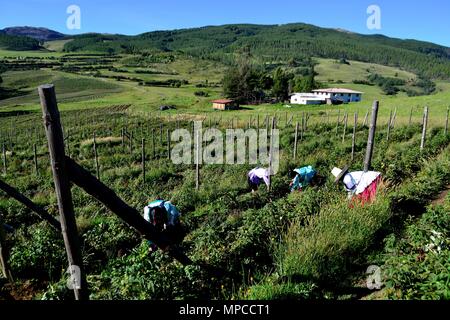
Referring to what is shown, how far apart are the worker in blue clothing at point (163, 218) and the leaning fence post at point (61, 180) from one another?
2.44 meters

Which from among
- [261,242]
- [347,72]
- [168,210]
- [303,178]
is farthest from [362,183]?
[347,72]

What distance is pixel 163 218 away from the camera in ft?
19.6

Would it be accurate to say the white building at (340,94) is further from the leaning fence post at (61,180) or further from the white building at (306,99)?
the leaning fence post at (61,180)

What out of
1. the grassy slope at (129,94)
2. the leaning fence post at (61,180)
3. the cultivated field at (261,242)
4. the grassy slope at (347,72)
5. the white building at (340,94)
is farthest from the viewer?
the grassy slope at (347,72)

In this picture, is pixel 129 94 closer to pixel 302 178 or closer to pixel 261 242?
pixel 302 178

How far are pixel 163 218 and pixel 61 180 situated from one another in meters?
2.99

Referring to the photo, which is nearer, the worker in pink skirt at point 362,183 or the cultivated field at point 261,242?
the cultivated field at point 261,242

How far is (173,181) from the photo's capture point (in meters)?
13.2

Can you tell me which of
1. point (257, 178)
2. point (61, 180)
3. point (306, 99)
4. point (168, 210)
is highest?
point (61, 180)

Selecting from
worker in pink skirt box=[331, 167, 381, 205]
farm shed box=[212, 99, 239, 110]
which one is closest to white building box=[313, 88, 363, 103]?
farm shed box=[212, 99, 239, 110]

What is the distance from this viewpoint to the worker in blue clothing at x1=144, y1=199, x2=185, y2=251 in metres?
5.87

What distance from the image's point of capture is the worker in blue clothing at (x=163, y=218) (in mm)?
5867

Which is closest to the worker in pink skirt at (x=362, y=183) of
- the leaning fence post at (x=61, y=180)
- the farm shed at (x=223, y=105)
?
the leaning fence post at (x=61, y=180)

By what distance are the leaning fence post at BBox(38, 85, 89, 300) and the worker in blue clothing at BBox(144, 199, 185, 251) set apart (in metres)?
2.44
